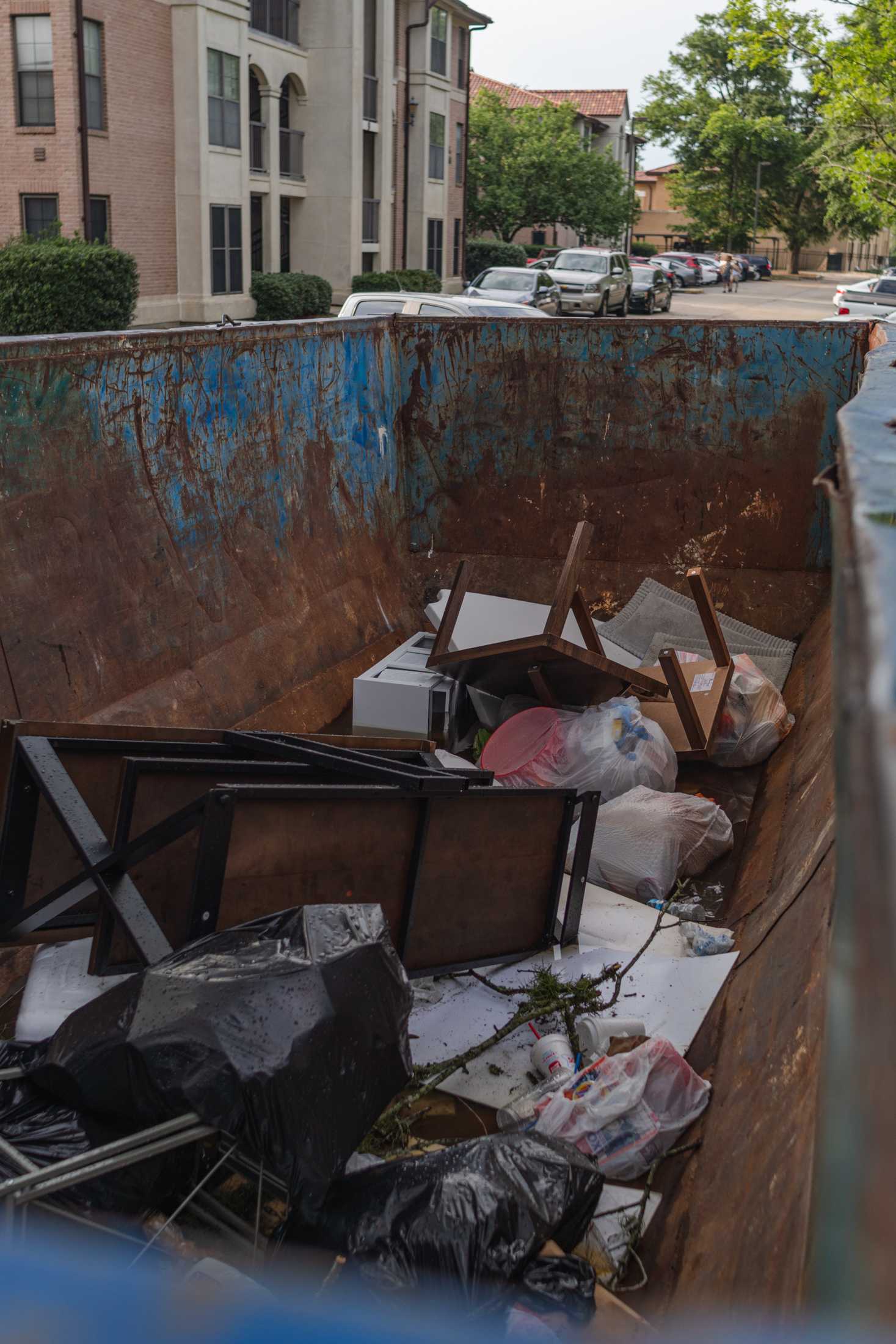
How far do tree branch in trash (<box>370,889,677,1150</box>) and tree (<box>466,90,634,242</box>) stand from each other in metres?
48.2

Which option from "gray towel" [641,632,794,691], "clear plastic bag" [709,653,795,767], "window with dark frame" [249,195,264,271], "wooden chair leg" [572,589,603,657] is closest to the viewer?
"clear plastic bag" [709,653,795,767]

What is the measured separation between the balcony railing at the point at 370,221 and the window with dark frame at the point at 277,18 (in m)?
4.42

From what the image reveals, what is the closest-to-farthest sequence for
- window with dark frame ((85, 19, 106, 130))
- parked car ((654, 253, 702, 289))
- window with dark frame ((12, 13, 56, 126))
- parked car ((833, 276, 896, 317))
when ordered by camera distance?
window with dark frame ((12, 13, 56, 126))
window with dark frame ((85, 19, 106, 130))
parked car ((833, 276, 896, 317))
parked car ((654, 253, 702, 289))

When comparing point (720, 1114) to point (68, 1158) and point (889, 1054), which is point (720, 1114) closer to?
point (68, 1158)

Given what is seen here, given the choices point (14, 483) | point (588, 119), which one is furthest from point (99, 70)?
point (588, 119)

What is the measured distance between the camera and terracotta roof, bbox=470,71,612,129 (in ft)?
198

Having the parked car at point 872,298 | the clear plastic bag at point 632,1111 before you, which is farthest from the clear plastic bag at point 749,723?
the parked car at point 872,298

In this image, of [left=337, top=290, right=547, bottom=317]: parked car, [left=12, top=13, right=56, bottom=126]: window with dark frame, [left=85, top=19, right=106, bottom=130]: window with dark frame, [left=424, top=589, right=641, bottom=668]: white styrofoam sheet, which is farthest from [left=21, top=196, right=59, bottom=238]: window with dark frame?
[left=424, top=589, right=641, bottom=668]: white styrofoam sheet

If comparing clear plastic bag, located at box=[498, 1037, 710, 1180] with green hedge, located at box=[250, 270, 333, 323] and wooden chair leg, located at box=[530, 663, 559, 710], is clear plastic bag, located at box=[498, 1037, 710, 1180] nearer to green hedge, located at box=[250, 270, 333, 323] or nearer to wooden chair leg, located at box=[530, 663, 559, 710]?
wooden chair leg, located at box=[530, 663, 559, 710]

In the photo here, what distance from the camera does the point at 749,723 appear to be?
20.0 ft

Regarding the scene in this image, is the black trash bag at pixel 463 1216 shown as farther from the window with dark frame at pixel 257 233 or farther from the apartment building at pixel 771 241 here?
the apartment building at pixel 771 241

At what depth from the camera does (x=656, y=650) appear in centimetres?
739

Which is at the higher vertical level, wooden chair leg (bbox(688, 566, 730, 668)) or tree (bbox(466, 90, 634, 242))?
tree (bbox(466, 90, 634, 242))

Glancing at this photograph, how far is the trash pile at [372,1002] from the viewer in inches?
95.1
